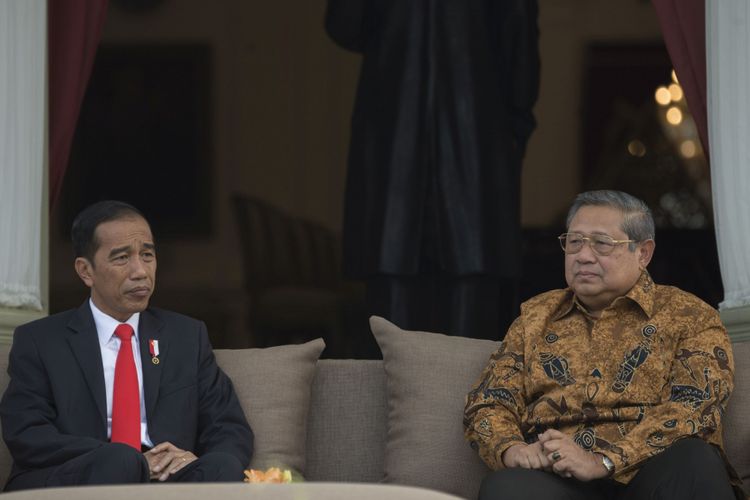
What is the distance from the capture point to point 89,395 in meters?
3.23

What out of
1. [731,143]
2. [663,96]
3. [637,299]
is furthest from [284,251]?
[637,299]

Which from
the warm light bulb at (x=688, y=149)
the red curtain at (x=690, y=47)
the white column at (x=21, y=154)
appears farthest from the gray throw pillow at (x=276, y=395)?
the warm light bulb at (x=688, y=149)

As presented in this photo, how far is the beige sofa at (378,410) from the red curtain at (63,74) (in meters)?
1.14

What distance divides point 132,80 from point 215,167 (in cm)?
70

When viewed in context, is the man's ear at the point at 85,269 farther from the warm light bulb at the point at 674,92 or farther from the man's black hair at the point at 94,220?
the warm light bulb at the point at 674,92

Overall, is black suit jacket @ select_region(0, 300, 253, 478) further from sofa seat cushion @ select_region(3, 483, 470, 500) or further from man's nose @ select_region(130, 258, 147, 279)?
sofa seat cushion @ select_region(3, 483, 470, 500)

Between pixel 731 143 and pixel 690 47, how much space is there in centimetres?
39

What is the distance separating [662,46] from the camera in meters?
7.82

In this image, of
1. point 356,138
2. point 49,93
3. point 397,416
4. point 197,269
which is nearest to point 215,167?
point 197,269

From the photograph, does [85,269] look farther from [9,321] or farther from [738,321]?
[738,321]

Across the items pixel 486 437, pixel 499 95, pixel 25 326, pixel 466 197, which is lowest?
pixel 486 437

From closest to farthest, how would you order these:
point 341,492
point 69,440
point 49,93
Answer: point 341,492 < point 69,440 < point 49,93

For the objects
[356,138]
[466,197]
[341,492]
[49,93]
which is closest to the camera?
[341,492]

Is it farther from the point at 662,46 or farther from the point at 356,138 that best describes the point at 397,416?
the point at 662,46
